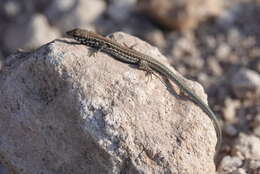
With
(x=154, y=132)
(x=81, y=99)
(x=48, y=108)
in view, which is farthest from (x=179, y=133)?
(x=48, y=108)

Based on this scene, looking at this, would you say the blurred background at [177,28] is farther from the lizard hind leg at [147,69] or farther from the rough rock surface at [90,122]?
the rough rock surface at [90,122]

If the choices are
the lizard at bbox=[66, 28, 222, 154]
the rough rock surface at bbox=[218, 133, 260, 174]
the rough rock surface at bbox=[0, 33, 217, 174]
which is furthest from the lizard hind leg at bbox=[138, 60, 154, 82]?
the rough rock surface at bbox=[218, 133, 260, 174]

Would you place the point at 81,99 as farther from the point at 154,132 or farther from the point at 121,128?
the point at 154,132

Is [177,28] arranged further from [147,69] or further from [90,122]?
[90,122]

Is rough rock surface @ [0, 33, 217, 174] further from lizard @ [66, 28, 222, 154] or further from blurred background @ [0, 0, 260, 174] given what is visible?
blurred background @ [0, 0, 260, 174]

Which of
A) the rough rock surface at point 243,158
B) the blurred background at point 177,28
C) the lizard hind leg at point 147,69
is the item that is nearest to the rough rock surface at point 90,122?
the lizard hind leg at point 147,69

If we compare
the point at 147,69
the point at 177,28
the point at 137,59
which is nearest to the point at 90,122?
the point at 147,69
